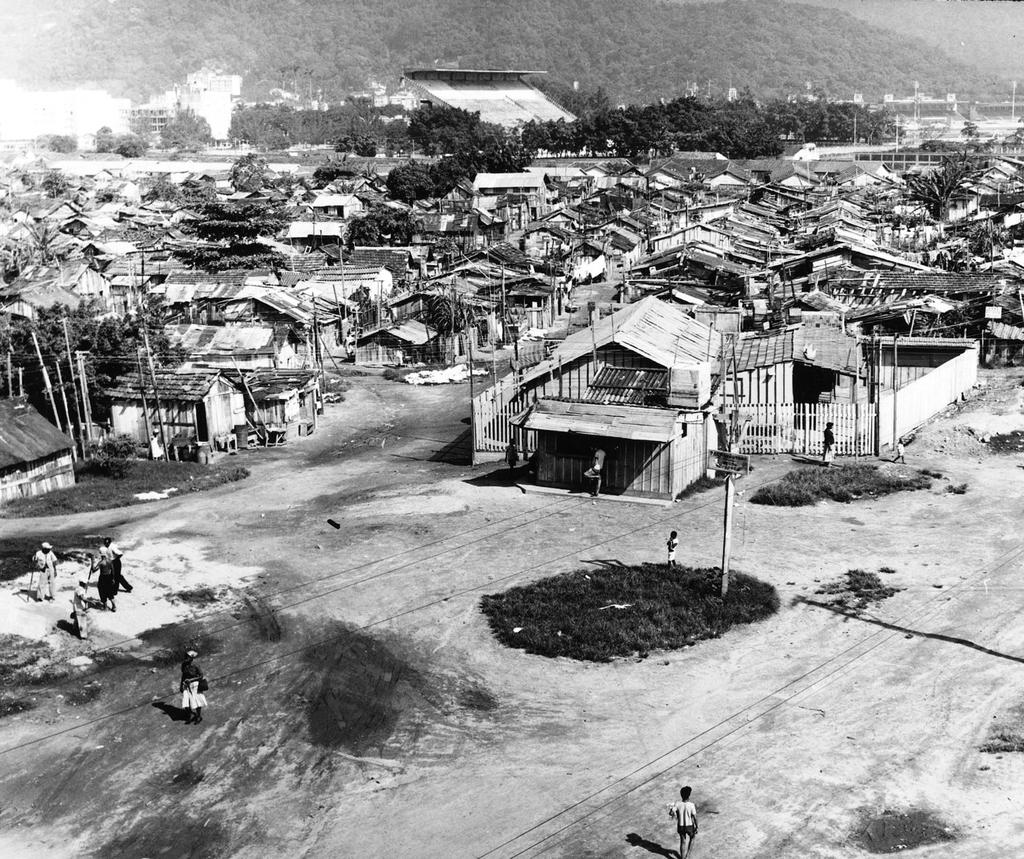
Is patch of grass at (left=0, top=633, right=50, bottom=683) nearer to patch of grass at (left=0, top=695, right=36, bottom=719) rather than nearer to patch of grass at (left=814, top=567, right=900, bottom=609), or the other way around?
patch of grass at (left=0, top=695, right=36, bottom=719)

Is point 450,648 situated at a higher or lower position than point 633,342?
lower

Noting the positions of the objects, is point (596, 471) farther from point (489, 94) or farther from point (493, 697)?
point (489, 94)

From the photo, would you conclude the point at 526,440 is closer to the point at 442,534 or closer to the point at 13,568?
the point at 442,534

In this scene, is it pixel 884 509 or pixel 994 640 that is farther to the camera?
pixel 884 509

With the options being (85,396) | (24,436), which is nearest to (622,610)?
(24,436)

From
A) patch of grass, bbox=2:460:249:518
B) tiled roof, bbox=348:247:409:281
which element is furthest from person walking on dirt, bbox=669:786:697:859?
tiled roof, bbox=348:247:409:281

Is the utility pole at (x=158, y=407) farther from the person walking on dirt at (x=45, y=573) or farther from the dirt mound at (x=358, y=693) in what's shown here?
the dirt mound at (x=358, y=693)

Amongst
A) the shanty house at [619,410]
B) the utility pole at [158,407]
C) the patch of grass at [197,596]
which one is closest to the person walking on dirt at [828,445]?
the shanty house at [619,410]

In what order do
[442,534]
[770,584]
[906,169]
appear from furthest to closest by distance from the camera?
[906,169] < [442,534] < [770,584]

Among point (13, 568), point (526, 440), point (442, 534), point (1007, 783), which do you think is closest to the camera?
point (1007, 783)

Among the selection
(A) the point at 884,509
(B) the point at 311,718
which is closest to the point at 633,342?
(A) the point at 884,509
